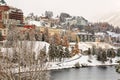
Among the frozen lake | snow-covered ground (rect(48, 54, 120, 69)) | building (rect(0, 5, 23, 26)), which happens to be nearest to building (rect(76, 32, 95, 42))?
building (rect(0, 5, 23, 26))

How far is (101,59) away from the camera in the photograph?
81375mm

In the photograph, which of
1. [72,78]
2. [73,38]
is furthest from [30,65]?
[73,38]

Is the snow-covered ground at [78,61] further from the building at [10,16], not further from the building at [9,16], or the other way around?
the building at [10,16]

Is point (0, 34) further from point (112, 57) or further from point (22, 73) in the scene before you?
point (22, 73)

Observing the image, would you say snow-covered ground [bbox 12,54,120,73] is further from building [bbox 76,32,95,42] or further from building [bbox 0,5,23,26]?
building [bbox 76,32,95,42]

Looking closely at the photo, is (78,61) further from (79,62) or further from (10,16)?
(10,16)

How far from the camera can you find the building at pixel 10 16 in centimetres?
9100

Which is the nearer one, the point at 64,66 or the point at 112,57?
the point at 64,66

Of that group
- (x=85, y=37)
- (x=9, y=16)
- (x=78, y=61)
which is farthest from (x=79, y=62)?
(x=85, y=37)

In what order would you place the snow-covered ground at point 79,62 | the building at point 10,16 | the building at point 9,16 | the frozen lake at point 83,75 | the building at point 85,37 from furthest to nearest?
the building at point 85,37 → the building at point 10,16 → the building at point 9,16 → the snow-covered ground at point 79,62 → the frozen lake at point 83,75

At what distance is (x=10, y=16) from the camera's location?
94.1 metres

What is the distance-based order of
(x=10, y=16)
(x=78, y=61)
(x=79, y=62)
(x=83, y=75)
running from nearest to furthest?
1. (x=83, y=75)
2. (x=79, y=62)
3. (x=78, y=61)
4. (x=10, y=16)

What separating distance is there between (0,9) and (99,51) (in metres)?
27.6

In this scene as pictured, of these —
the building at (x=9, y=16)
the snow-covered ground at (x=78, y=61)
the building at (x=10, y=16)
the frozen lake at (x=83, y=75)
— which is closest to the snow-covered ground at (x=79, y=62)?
the snow-covered ground at (x=78, y=61)
